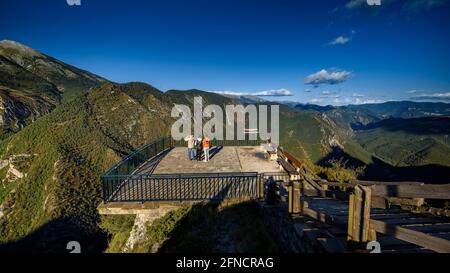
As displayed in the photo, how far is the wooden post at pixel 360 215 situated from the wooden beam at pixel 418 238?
0.17 m

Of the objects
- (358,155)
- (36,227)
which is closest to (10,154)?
(36,227)

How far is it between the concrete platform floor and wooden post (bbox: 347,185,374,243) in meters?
8.91

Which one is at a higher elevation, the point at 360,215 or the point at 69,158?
the point at 360,215

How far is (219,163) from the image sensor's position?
14594 mm

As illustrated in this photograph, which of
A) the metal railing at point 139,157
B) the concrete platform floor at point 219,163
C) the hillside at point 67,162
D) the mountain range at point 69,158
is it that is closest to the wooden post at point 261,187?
the concrete platform floor at point 219,163

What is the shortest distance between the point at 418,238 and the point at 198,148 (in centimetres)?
1257

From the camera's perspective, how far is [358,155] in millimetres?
196625

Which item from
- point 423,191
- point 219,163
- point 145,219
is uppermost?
point 423,191

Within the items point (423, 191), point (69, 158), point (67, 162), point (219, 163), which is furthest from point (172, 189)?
point (69, 158)

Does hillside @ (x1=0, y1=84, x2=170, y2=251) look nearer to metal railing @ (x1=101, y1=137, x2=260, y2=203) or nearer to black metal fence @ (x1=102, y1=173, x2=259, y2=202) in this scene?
metal railing @ (x1=101, y1=137, x2=260, y2=203)

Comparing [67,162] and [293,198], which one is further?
[67,162]

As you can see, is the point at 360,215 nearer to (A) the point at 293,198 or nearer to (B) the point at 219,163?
(A) the point at 293,198

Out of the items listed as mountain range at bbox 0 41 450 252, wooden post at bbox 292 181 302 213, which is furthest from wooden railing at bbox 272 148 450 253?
mountain range at bbox 0 41 450 252

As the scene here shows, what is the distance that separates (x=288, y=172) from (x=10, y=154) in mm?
106208
